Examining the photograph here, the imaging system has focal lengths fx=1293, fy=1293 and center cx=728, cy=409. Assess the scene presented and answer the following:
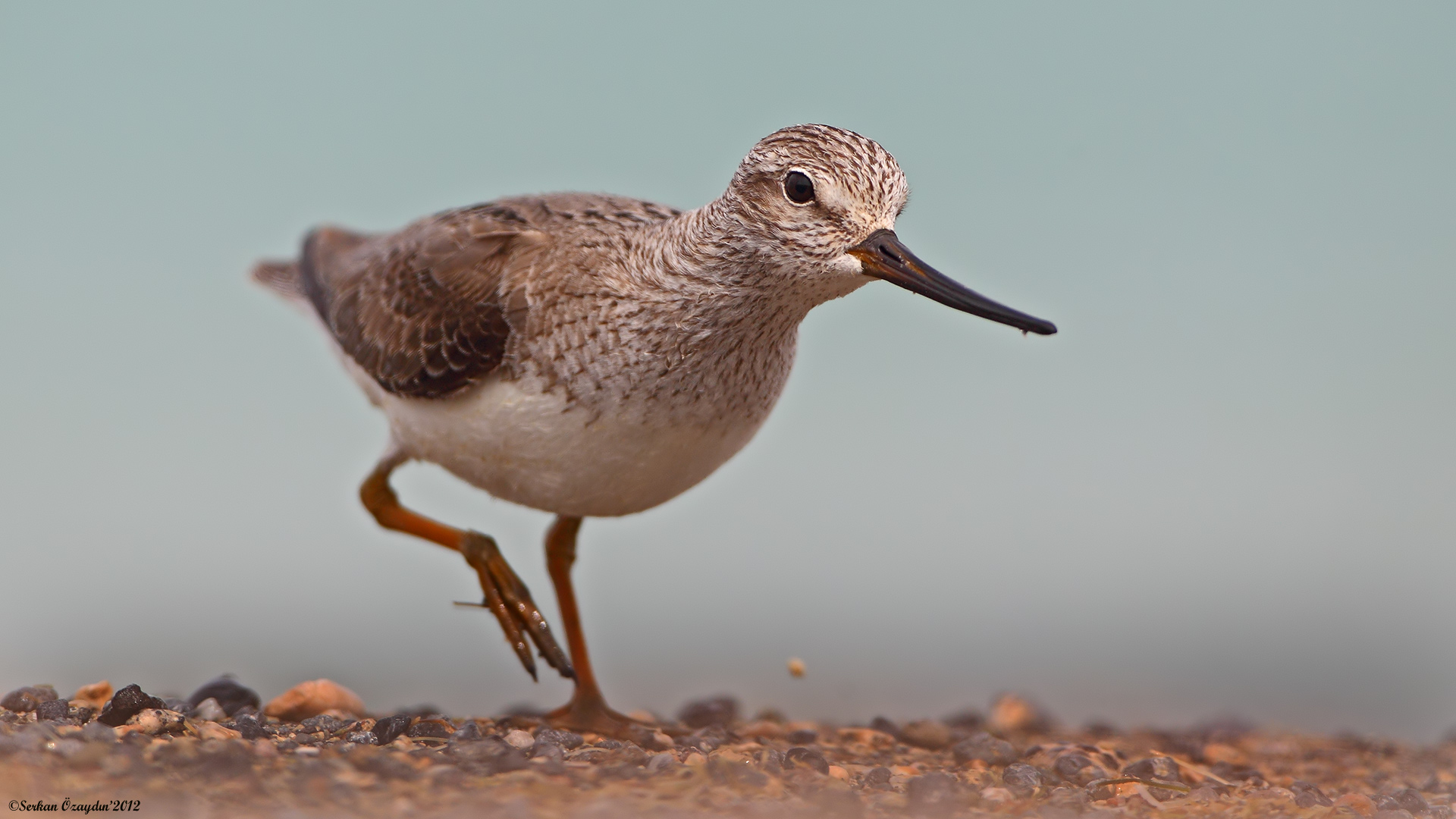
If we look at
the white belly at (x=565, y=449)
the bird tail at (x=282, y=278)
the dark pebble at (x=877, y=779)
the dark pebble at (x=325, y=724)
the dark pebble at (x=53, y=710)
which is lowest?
the dark pebble at (x=53, y=710)

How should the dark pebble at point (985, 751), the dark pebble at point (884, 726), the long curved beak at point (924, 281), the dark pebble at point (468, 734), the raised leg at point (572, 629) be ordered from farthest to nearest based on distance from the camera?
1. the dark pebble at point (884, 726)
2. the raised leg at point (572, 629)
3. the dark pebble at point (985, 751)
4. the dark pebble at point (468, 734)
5. the long curved beak at point (924, 281)

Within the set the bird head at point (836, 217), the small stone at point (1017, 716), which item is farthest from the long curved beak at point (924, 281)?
the small stone at point (1017, 716)

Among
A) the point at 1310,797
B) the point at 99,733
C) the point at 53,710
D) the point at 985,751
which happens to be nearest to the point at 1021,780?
the point at 985,751

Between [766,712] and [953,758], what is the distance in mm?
1916

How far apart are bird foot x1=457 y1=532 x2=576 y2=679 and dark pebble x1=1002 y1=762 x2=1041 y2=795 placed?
2381 mm

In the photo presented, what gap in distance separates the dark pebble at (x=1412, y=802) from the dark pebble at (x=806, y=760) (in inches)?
117

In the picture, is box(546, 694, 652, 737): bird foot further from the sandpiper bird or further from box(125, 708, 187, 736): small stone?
box(125, 708, 187, 736): small stone

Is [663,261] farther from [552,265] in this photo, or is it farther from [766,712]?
[766,712]

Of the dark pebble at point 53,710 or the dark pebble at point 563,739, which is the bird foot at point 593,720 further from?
the dark pebble at point 53,710

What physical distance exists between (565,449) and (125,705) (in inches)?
98.2

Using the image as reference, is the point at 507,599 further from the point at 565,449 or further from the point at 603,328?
the point at 603,328

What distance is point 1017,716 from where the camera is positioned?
9562 millimetres

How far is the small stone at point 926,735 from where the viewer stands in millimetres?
7820

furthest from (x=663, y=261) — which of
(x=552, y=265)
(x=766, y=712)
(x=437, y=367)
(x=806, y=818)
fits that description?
(x=766, y=712)
